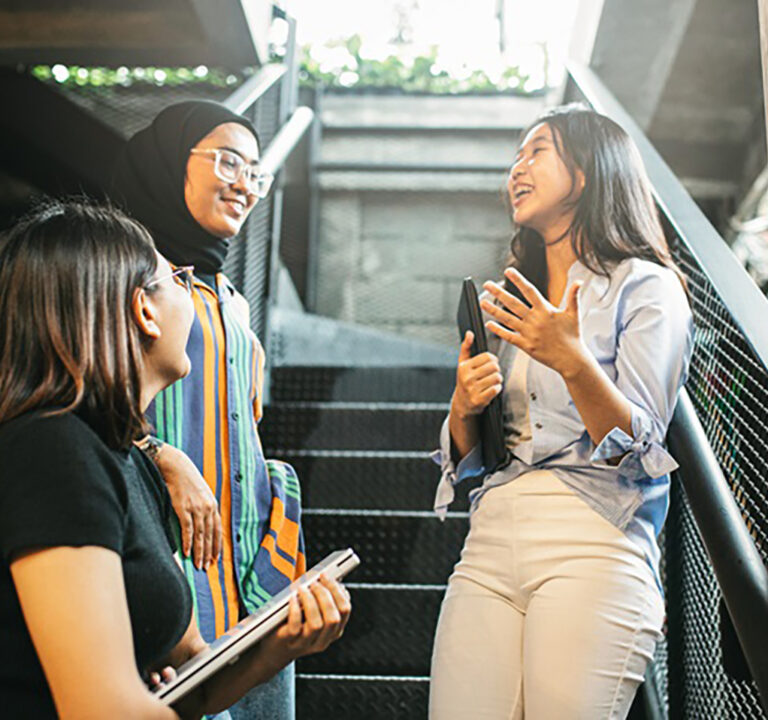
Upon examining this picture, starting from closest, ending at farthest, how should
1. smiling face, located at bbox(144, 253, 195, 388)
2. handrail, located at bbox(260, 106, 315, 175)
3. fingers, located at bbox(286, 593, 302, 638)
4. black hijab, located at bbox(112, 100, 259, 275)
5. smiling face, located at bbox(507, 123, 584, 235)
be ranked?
fingers, located at bbox(286, 593, 302, 638) < smiling face, located at bbox(144, 253, 195, 388) < smiling face, located at bbox(507, 123, 584, 235) < black hijab, located at bbox(112, 100, 259, 275) < handrail, located at bbox(260, 106, 315, 175)

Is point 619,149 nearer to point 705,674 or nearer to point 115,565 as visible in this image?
point 705,674

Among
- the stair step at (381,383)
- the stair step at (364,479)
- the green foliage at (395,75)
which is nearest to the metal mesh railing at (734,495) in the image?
the stair step at (364,479)

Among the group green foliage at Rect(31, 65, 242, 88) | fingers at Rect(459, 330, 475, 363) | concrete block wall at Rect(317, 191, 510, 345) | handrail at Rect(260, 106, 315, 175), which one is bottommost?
concrete block wall at Rect(317, 191, 510, 345)

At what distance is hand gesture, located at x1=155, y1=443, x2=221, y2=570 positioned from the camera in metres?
1.71

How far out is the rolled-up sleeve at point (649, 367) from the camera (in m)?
1.62

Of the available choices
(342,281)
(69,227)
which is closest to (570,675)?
(69,227)

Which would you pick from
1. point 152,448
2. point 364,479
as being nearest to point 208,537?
point 152,448

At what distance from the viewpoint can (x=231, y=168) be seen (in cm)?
217

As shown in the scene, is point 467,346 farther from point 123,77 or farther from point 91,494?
point 123,77

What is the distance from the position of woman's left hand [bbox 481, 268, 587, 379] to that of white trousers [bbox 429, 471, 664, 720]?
23 centimetres

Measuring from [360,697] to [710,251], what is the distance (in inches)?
51.6

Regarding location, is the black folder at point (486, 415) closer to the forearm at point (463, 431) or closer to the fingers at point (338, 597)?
the forearm at point (463, 431)

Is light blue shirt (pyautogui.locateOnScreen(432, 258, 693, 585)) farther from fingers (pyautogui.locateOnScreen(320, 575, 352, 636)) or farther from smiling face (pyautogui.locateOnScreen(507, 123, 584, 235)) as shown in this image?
fingers (pyautogui.locateOnScreen(320, 575, 352, 636))

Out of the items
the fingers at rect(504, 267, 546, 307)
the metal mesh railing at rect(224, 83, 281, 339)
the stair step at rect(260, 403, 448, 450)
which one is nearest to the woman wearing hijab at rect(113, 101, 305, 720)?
the fingers at rect(504, 267, 546, 307)
